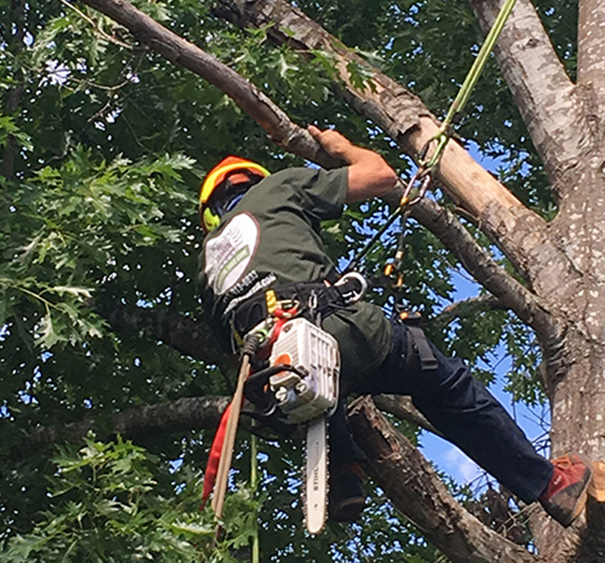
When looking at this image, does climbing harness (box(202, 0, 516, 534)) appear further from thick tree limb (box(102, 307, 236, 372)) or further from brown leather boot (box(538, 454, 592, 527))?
thick tree limb (box(102, 307, 236, 372))

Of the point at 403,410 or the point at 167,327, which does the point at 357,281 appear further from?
the point at 167,327

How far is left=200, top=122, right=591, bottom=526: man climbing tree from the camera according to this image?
4590 millimetres

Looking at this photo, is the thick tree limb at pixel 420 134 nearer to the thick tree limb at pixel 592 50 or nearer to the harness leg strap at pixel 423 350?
the thick tree limb at pixel 592 50

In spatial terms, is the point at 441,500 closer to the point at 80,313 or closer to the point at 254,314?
the point at 254,314

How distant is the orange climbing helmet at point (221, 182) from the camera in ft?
17.0

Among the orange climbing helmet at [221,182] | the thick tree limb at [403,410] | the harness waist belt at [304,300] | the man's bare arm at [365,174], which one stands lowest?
the harness waist belt at [304,300]

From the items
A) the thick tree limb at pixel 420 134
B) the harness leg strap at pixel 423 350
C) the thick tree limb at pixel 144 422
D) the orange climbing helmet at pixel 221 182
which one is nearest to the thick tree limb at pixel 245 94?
the orange climbing helmet at pixel 221 182

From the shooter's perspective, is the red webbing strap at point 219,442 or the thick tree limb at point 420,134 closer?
the red webbing strap at point 219,442

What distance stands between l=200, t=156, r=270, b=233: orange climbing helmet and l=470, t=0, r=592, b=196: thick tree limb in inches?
60.5

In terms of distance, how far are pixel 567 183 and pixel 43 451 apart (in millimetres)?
2711

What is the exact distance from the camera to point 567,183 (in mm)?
5883

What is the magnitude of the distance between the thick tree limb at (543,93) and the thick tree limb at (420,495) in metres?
1.83

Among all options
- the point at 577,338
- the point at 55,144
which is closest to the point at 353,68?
the point at 55,144

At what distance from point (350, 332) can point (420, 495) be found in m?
0.62
